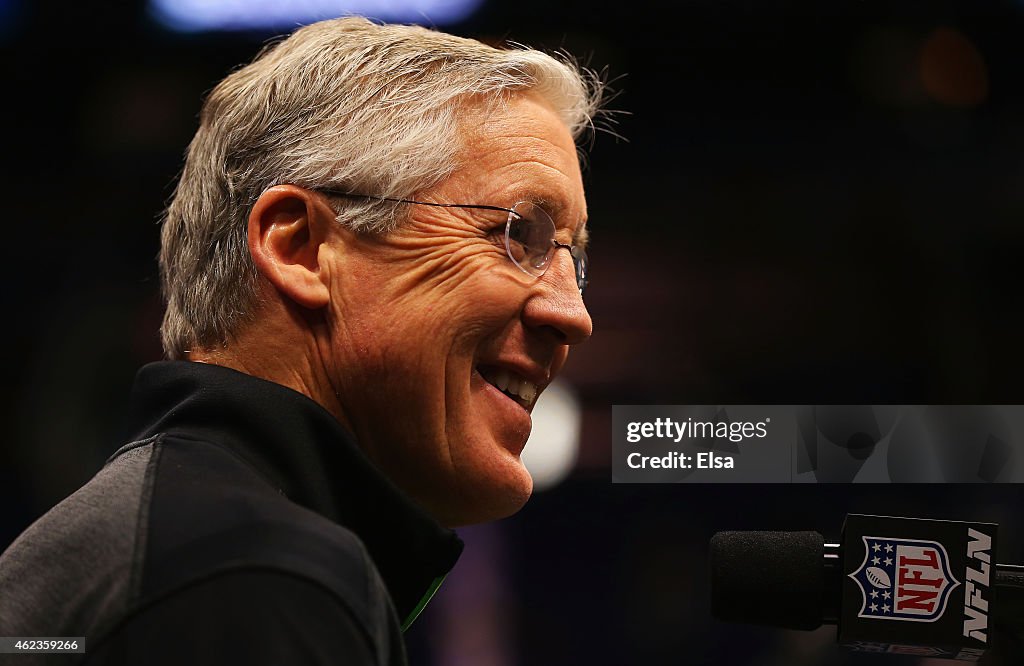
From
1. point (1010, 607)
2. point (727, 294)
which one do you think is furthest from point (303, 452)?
point (727, 294)

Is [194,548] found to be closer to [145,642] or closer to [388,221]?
[145,642]

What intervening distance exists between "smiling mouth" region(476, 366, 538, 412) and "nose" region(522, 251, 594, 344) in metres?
0.06

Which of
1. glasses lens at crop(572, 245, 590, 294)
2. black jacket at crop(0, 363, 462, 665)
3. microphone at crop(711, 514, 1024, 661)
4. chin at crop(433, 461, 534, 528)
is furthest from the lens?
glasses lens at crop(572, 245, 590, 294)

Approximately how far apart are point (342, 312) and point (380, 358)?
61mm

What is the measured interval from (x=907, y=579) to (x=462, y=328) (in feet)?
1.61

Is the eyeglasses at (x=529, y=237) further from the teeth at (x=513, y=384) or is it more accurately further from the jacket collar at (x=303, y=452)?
the jacket collar at (x=303, y=452)

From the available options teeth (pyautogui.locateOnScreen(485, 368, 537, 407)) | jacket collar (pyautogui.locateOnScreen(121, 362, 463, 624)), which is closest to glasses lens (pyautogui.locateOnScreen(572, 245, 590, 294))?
teeth (pyautogui.locateOnScreen(485, 368, 537, 407))

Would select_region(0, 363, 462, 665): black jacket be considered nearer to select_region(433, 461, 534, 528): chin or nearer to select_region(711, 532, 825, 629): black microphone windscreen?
select_region(433, 461, 534, 528): chin

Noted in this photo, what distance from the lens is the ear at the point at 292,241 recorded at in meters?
1.04

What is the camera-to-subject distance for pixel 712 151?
5.91ft

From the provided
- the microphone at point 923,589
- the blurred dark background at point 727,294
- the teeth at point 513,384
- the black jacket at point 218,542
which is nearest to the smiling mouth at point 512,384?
the teeth at point 513,384

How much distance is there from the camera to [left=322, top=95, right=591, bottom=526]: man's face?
1.04m

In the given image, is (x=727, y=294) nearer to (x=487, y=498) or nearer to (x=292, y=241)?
(x=487, y=498)

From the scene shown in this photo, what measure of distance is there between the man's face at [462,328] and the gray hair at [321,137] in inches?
1.3
